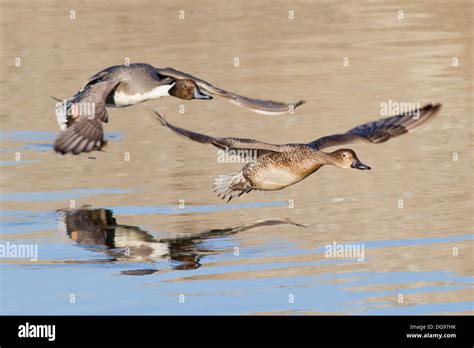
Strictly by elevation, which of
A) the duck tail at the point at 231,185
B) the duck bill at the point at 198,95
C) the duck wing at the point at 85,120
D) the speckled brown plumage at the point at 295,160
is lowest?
the duck tail at the point at 231,185

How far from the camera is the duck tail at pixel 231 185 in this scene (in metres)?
11.6

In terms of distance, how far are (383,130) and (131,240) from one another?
246 centimetres

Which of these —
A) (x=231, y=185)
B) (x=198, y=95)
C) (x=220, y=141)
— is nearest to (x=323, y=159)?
(x=231, y=185)

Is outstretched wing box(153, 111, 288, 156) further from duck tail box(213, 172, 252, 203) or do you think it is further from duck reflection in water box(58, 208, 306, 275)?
duck reflection in water box(58, 208, 306, 275)

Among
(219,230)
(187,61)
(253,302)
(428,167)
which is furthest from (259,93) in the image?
(253,302)

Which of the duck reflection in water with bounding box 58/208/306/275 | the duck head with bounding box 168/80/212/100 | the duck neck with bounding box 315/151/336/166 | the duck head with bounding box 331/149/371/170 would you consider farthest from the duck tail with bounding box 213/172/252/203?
the duck head with bounding box 168/80/212/100

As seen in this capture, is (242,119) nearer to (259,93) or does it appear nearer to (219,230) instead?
(259,93)

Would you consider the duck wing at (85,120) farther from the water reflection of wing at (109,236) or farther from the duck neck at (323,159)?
the duck neck at (323,159)

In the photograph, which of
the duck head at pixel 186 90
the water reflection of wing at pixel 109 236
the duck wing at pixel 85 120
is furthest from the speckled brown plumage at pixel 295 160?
the duck head at pixel 186 90

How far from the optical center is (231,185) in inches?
458

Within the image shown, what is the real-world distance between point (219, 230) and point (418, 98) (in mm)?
5811

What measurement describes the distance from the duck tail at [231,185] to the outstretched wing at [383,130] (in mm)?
673

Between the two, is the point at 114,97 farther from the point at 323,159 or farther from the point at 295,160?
the point at 323,159

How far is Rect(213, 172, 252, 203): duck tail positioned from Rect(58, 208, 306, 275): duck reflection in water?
412 mm
